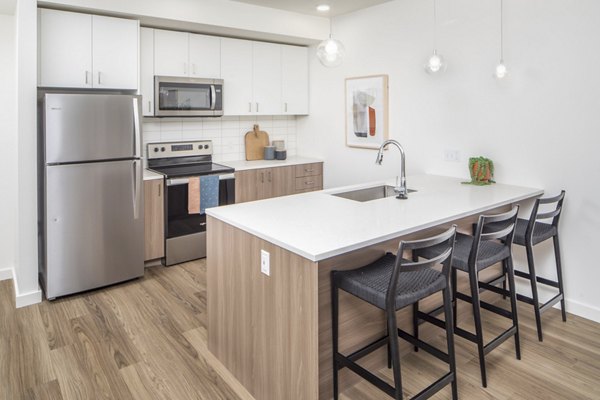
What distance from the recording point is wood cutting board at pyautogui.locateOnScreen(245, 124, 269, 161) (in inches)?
199

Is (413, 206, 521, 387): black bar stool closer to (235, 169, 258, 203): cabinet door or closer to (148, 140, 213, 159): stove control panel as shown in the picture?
(235, 169, 258, 203): cabinet door

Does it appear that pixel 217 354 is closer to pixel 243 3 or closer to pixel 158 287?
pixel 158 287

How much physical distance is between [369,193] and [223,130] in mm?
2218

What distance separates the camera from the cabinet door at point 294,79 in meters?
5.00

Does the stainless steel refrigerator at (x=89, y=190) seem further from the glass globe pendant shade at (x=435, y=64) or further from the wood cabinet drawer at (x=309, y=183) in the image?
the glass globe pendant shade at (x=435, y=64)

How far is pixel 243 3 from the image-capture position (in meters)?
4.16

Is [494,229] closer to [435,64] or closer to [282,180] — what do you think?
[435,64]

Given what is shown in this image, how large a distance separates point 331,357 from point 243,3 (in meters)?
3.44

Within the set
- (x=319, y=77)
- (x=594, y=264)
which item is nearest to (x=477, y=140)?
(x=594, y=264)

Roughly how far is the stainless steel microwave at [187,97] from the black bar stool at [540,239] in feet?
9.98

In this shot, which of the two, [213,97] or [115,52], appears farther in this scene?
[213,97]

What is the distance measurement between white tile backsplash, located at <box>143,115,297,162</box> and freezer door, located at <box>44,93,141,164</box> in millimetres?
896

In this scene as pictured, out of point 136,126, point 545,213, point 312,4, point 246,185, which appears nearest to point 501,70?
point 545,213

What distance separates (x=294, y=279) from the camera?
190 cm
